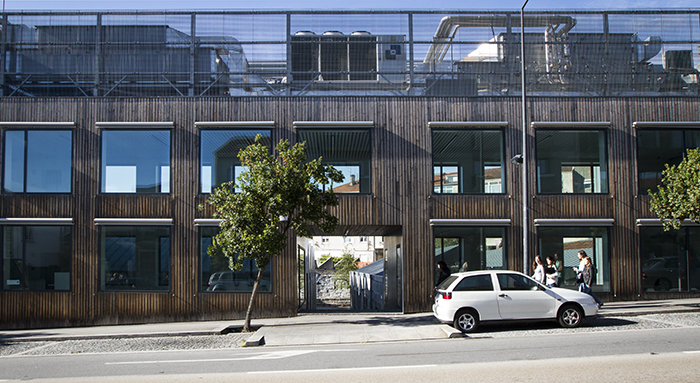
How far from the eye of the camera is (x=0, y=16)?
691 inches

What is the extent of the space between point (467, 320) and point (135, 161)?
11.0 metres

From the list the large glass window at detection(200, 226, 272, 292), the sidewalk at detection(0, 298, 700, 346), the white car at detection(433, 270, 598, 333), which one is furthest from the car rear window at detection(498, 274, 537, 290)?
the large glass window at detection(200, 226, 272, 292)

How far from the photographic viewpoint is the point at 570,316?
1255 centimetres

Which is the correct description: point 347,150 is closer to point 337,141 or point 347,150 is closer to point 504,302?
point 337,141

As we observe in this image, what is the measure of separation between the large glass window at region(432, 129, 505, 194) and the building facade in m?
0.07

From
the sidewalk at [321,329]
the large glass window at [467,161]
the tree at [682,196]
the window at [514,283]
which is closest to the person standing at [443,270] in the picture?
the sidewalk at [321,329]

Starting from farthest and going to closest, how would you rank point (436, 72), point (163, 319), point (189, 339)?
point (436, 72) < point (163, 319) < point (189, 339)

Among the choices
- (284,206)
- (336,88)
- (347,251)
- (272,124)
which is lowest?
(347,251)

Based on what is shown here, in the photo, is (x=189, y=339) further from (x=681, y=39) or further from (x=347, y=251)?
(x=347, y=251)

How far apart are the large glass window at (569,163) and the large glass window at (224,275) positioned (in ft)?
30.0

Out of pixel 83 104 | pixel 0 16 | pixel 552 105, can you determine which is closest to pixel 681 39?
pixel 552 105

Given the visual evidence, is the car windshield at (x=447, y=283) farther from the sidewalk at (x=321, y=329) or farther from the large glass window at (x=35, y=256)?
the large glass window at (x=35, y=256)

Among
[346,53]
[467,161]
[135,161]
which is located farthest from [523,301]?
[135,161]

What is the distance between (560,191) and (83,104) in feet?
50.0
